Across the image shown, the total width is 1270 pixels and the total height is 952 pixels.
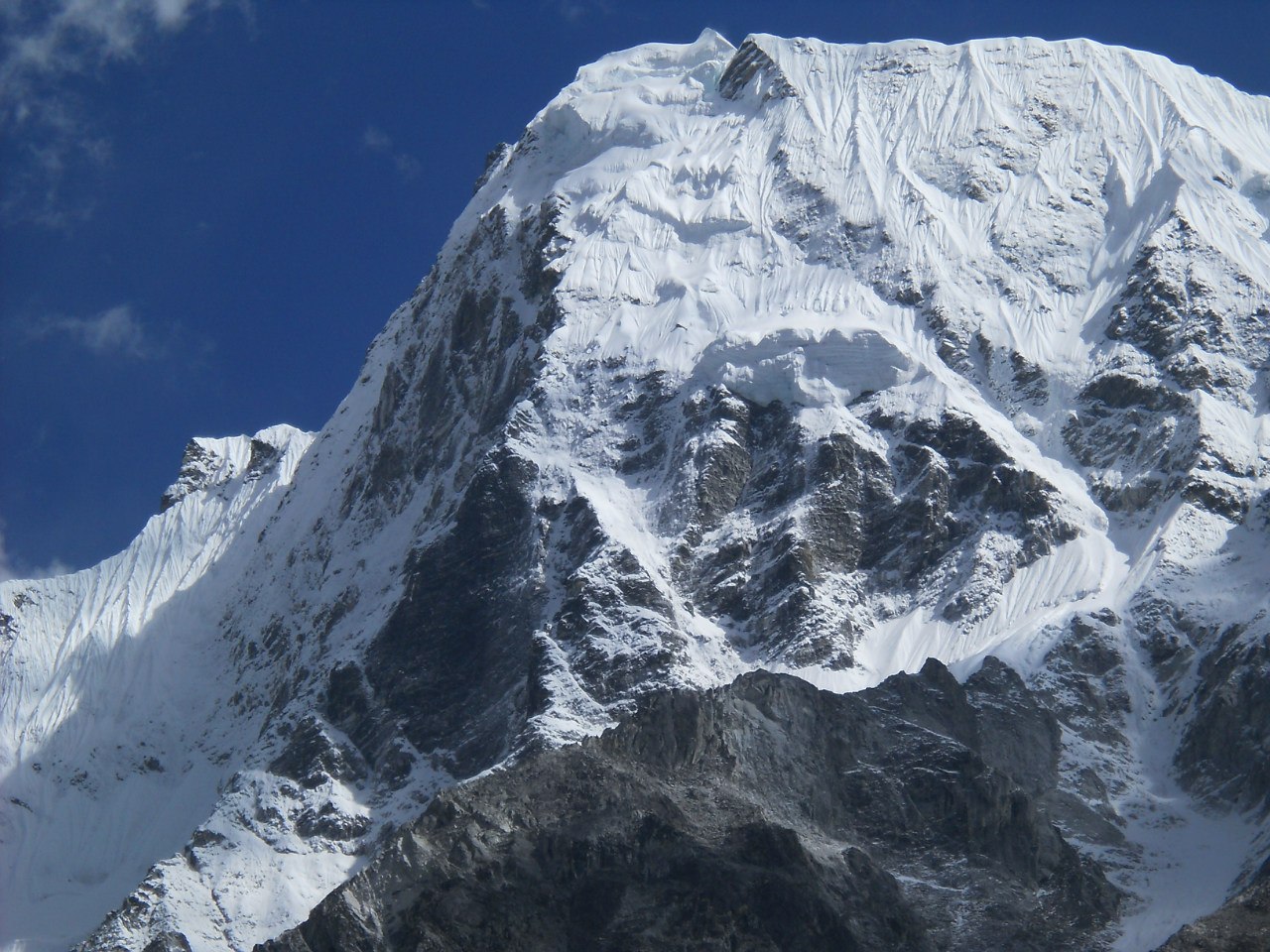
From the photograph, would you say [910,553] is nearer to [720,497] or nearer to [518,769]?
[720,497]

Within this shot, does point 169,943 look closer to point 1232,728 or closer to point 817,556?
point 817,556

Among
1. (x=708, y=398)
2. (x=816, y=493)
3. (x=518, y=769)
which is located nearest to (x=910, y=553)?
(x=816, y=493)

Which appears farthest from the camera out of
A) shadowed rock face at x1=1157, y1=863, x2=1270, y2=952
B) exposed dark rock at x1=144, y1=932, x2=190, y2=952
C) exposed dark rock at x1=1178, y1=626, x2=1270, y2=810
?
exposed dark rock at x1=144, y1=932, x2=190, y2=952

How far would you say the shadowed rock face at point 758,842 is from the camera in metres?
138

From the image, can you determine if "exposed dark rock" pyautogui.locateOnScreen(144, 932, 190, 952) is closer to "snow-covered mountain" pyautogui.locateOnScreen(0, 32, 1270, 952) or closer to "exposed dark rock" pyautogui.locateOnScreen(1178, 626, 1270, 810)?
"snow-covered mountain" pyautogui.locateOnScreen(0, 32, 1270, 952)

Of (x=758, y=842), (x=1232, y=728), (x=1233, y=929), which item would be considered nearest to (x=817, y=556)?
(x=1232, y=728)

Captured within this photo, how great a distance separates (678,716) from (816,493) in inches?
1114

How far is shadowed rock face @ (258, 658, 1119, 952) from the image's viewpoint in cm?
13800

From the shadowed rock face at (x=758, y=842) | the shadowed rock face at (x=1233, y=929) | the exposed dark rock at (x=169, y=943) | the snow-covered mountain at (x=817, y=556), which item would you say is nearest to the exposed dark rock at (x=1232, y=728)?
the snow-covered mountain at (x=817, y=556)

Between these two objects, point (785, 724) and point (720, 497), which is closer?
point (785, 724)

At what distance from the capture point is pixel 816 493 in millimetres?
174625

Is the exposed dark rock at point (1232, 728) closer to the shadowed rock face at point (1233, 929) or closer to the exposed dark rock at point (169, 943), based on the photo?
the shadowed rock face at point (1233, 929)

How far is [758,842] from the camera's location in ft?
462

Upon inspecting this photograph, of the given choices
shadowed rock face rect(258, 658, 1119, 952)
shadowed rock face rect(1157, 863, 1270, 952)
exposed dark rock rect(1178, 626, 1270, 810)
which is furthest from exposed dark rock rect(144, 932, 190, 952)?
shadowed rock face rect(1157, 863, 1270, 952)
